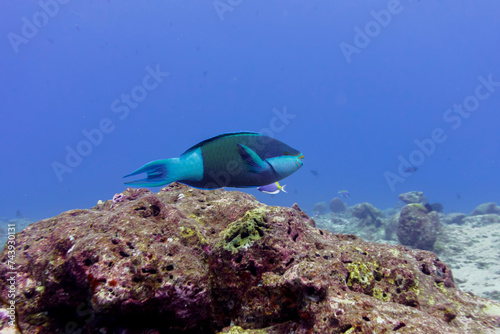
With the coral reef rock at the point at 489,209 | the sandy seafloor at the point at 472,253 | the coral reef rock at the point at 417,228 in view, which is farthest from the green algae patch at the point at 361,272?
the coral reef rock at the point at 489,209

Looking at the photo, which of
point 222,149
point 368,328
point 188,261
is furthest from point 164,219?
point 368,328

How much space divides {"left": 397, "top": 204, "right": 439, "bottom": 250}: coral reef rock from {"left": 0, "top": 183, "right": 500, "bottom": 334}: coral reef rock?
8687 mm

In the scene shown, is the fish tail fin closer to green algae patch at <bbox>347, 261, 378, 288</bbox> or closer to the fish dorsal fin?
the fish dorsal fin

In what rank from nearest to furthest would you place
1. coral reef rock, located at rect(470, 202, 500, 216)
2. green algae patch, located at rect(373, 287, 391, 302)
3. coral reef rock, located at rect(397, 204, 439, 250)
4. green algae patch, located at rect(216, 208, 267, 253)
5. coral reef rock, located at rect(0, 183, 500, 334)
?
coral reef rock, located at rect(0, 183, 500, 334), green algae patch, located at rect(216, 208, 267, 253), green algae patch, located at rect(373, 287, 391, 302), coral reef rock, located at rect(397, 204, 439, 250), coral reef rock, located at rect(470, 202, 500, 216)

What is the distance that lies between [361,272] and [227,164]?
178 centimetres

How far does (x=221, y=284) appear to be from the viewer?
199 centimetres

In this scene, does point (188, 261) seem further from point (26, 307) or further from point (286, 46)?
point (286, 46)

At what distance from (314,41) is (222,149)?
135 meters

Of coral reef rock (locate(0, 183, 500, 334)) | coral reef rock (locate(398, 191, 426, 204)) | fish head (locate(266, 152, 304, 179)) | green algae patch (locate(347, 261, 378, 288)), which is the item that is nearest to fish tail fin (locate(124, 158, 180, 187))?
coral reef rock (locate(0, 183, 500, 334))

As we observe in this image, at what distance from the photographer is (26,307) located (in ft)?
7.17

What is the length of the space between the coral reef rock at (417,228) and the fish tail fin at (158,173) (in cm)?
1163

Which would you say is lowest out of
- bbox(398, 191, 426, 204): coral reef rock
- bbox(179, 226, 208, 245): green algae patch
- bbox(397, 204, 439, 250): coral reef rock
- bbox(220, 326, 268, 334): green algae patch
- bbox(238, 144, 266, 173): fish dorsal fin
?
bbox(220, 326, 268, 334): green algae patch

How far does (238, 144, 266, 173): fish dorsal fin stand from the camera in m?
1.92

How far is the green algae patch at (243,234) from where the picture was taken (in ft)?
6.73
